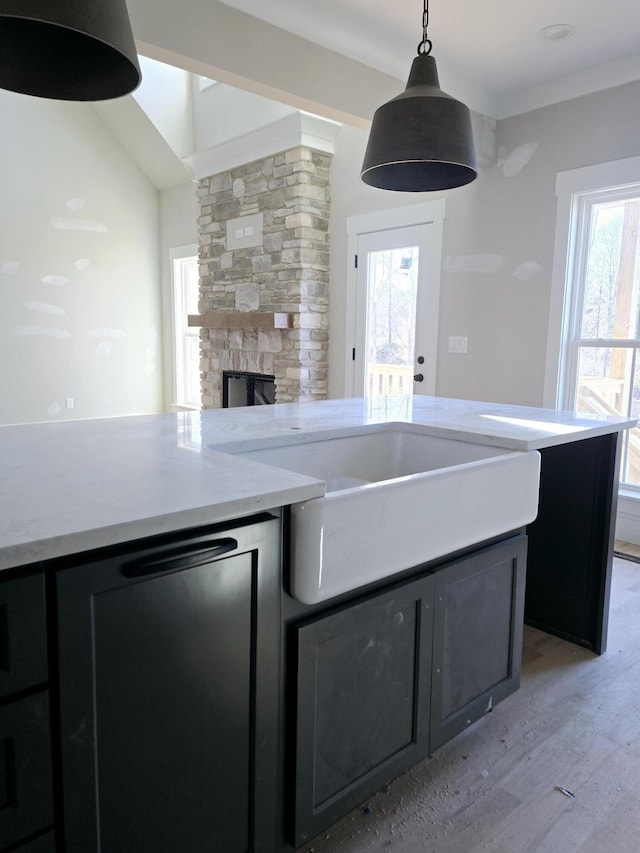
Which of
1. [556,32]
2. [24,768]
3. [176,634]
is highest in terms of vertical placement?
[556,32]

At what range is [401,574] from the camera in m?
1.46

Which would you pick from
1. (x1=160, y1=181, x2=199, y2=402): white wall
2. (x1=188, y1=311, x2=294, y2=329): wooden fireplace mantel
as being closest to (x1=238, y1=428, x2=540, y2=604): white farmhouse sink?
(x1=188, y1=311, x2=294, y2=329): wooden fireplace mantel

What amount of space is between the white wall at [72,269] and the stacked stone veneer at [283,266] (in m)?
1.42

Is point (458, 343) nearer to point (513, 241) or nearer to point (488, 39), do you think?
point (513, 241)

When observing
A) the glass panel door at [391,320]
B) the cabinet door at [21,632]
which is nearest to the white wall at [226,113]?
the glass panel door at [391,320]

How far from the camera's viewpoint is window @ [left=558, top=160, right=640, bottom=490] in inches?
138

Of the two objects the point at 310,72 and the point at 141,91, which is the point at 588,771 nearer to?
the point at 310,72

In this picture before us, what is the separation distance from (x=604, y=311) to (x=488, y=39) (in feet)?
5.46

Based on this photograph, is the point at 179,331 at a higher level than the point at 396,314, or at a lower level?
lower

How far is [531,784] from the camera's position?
166 centimetres

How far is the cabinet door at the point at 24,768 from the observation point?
2.85 feet

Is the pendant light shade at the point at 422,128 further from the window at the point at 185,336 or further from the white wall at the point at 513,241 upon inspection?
the window at the point at 185,336

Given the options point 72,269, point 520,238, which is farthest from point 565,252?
point 72,269

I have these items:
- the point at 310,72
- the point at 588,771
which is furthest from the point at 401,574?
the point at 310,72
